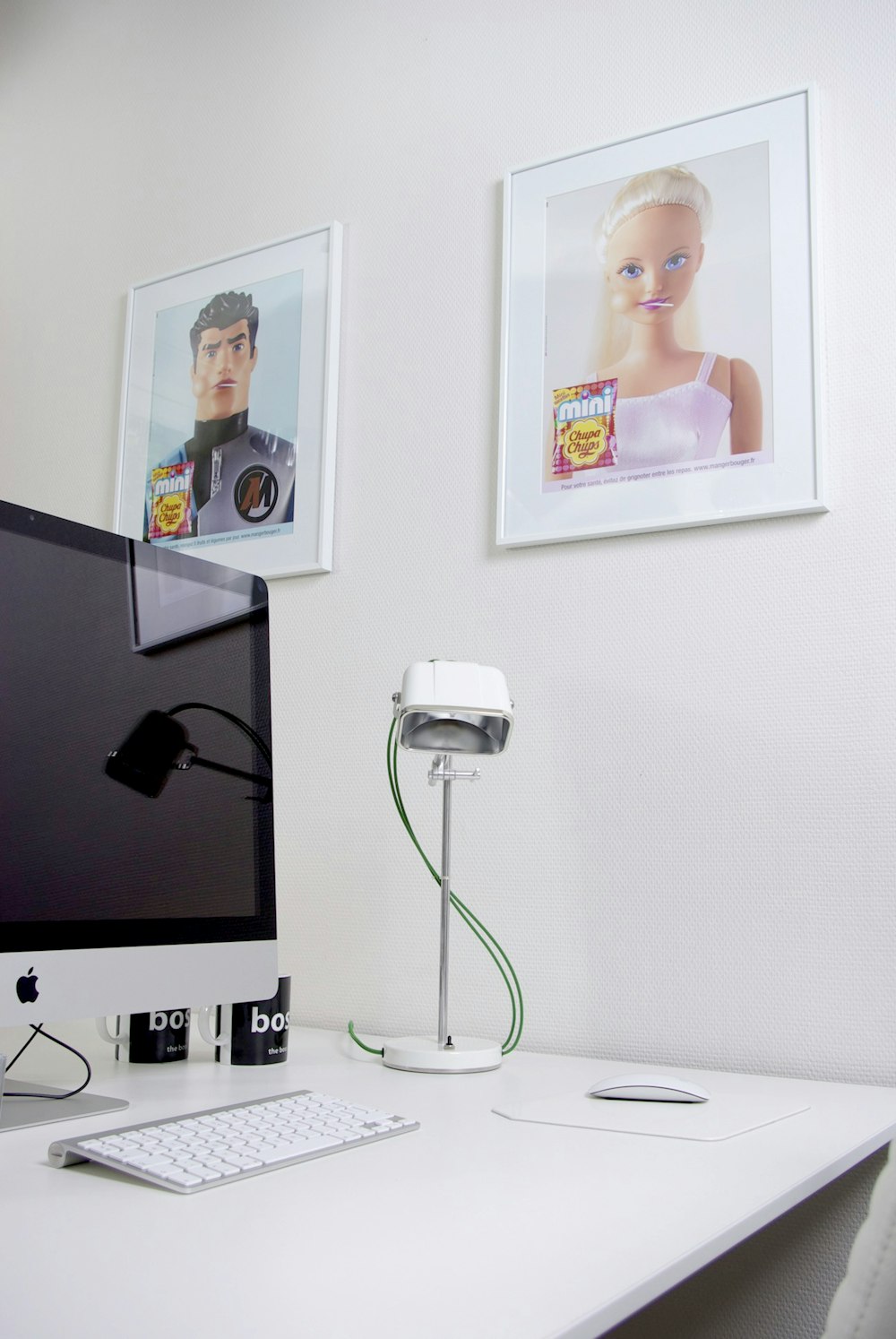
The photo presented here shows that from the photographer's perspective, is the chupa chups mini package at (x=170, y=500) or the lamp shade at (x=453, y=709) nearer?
the lamp shade at (x=453, y=709)

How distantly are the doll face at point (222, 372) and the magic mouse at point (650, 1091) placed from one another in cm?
120

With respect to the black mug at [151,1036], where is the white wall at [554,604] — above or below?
above

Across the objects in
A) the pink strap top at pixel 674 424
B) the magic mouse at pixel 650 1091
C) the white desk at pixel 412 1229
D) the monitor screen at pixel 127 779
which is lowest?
the magic mouse at pixel 650 1091

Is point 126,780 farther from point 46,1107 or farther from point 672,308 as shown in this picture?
point 672,308

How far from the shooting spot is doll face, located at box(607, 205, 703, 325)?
54.4 inches

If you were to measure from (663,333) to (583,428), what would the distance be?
0.50 feet

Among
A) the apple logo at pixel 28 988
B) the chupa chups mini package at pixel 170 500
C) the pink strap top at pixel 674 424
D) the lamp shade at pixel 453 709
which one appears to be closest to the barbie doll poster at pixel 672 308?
the pink strap top at pixel 674 424

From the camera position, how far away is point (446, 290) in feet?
5.21

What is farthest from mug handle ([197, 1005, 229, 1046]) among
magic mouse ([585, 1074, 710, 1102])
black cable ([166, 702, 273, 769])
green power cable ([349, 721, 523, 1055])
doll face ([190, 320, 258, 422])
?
doll face ([190, 320, 258, 422])

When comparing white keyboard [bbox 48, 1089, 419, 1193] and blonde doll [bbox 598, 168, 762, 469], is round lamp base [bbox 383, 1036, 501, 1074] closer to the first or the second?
white keyboard [bbox 48, 1089, 419, 1193]

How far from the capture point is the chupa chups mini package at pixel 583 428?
1399mm

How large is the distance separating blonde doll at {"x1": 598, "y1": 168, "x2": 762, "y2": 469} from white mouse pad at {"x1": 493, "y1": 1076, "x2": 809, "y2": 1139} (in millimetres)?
734

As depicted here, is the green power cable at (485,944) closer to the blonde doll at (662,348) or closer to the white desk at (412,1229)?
the white desk at (412,1229)

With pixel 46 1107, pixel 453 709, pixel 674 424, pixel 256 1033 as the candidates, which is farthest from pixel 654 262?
pixel 46 1107
